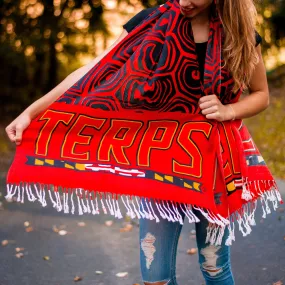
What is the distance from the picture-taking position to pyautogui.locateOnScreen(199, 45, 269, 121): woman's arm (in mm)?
2260

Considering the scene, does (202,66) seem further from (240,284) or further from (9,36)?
(9,36)

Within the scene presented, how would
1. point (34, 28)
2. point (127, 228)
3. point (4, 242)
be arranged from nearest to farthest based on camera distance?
point (4, 242), point (127, 228), point (34, 28)

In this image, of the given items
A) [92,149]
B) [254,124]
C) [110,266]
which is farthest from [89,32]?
[92,149]

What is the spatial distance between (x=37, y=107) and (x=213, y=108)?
78 centimetres

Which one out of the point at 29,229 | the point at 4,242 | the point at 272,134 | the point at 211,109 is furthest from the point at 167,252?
the point at 272,134

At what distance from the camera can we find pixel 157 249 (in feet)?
7.92

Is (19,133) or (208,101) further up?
(208,101)

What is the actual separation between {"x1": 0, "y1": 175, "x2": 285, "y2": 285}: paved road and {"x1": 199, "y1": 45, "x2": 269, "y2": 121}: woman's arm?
2.11 metres

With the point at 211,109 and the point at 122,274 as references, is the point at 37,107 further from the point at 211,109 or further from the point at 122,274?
the point at 122,274

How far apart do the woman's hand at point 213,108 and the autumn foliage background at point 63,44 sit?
23.3ft

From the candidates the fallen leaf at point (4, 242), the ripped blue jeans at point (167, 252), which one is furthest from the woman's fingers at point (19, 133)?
the fallen leaf at point (4, 242)

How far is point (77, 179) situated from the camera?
94.7 inches

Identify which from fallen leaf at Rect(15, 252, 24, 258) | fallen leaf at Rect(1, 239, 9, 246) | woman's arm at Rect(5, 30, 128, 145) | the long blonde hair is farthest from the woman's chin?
fallen leaf at Rect(1, 239, 9, 246)

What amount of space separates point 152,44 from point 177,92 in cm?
24
